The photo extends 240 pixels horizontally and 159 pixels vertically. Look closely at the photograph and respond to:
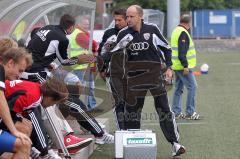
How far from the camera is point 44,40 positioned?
9125mm

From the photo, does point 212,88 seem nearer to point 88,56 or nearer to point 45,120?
point 88,56

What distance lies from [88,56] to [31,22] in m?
2.07

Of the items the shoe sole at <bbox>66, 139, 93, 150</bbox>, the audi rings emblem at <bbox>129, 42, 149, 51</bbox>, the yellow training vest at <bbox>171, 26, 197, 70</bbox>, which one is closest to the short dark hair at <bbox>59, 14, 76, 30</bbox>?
the audi rings emblem at <bbox>129, 42, 149, 51</bbox>

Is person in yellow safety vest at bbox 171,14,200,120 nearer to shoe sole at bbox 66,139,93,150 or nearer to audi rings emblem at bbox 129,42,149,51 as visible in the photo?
audi rings emblem at bbox 129,42,149,51

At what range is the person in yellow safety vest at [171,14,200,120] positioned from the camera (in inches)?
495

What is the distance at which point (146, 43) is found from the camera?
30.2ft

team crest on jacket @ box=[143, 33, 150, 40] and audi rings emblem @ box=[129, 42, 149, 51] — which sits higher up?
team crest on jacket @ box=[143, 33, 150, 40]

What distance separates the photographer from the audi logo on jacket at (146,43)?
363 inches

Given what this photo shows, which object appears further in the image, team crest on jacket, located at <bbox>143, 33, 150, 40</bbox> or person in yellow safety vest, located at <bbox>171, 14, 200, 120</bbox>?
person in yellow safety vest, located at <bbox>171, 14, 200, 120</bbox>

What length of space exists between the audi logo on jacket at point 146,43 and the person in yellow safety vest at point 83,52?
3106 millimetres

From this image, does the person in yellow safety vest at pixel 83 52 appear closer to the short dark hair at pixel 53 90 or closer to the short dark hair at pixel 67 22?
the short dark hair at pixel 67 22

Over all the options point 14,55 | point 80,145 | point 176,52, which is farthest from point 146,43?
point 176,52

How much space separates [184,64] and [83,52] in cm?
217

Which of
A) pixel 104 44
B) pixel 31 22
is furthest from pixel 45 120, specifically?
pixel 31 22
